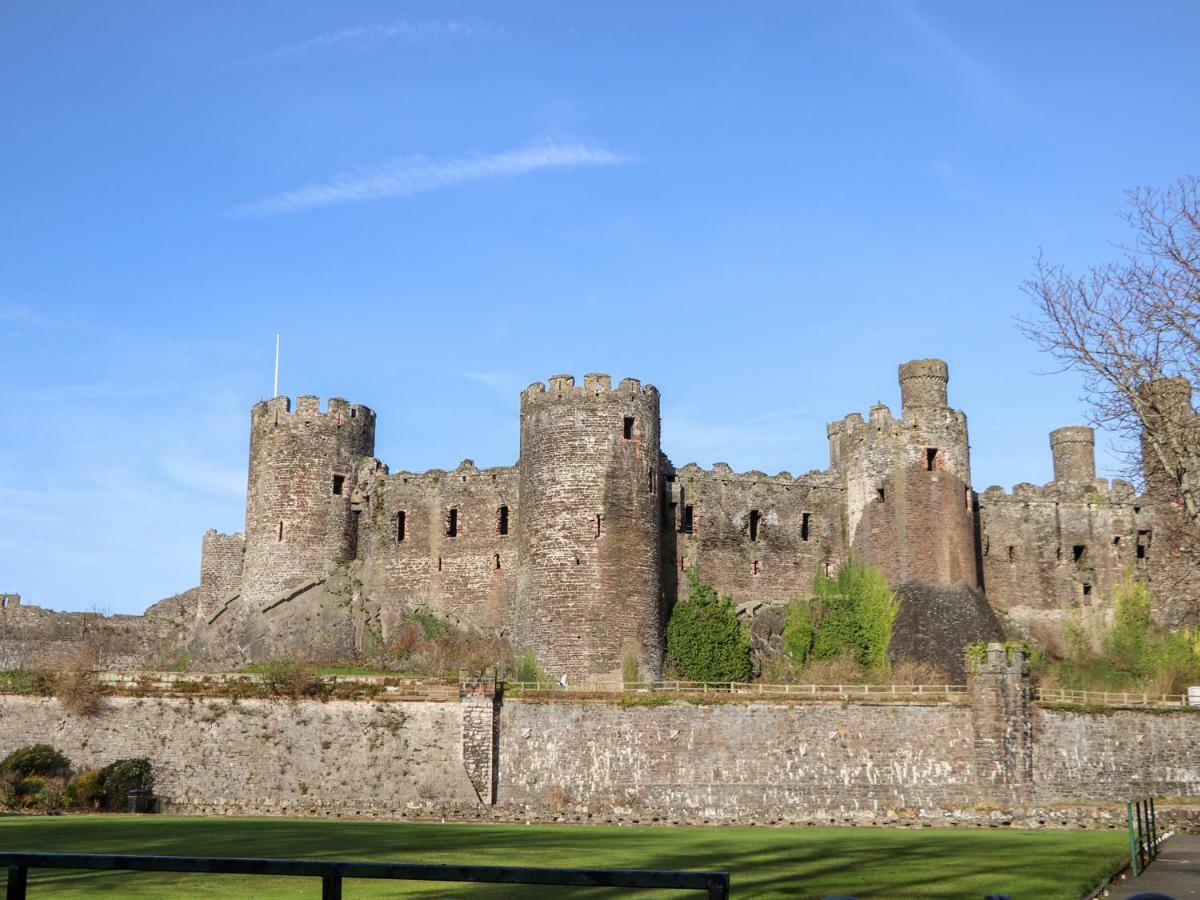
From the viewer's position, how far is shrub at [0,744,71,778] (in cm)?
3594

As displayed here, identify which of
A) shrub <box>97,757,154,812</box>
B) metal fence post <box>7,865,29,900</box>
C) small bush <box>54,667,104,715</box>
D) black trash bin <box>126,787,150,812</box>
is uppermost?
small bush <box>54,667,104,715</box>

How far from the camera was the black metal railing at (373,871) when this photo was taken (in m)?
6.27

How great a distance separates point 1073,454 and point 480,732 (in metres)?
29.9

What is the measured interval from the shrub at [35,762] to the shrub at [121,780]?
4.11 feet

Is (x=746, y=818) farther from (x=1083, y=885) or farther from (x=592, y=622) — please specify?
(x=1083, y=885)

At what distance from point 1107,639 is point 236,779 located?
3266 cm

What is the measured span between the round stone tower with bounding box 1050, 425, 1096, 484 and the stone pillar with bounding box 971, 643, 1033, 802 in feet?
60.1

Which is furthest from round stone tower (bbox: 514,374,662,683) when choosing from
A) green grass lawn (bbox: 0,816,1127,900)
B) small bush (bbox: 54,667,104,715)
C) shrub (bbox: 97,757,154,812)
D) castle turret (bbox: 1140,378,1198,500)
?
castle turret (bbox: 1140,378,1198,500)

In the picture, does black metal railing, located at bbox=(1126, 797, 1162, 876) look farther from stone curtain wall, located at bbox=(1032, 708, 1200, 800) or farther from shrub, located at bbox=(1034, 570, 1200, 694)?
shrub, located at bbox=(1034, 570, 1200, 694)

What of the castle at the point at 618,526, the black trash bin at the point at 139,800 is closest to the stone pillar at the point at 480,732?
the castle at the point at 618,526

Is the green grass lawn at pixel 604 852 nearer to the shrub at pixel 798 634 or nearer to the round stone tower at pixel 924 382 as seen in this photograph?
the shrub at pixel 798 634

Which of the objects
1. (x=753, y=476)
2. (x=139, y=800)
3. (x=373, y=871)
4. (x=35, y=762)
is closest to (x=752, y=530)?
(x=753, y=476)

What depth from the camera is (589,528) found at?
147ft

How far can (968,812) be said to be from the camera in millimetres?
36000
